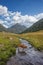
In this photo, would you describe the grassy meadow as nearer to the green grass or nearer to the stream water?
the green grass

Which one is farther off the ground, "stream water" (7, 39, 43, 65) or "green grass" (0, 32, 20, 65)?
"green grass" (0, 32, 20, 65)

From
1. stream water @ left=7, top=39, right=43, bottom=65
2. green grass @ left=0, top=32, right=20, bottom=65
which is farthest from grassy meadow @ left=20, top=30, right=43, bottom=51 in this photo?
stream water @ left=7, top=39, right=43, bottom=65

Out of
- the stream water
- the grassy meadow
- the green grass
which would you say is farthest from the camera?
the grassy meadow

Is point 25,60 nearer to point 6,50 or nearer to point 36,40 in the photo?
point 6,50

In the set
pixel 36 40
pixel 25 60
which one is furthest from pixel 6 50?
pixel 36 40

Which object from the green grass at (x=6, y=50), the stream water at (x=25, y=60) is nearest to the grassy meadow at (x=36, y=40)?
the green grass at (x=6, y=50)

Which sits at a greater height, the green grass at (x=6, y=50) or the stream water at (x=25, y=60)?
the green grass at (x=6, y=50)

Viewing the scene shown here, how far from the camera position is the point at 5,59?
101ft

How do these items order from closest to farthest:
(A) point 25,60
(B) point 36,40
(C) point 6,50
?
(A) point 25,60, (C) point 6,50, (B) point 36,40

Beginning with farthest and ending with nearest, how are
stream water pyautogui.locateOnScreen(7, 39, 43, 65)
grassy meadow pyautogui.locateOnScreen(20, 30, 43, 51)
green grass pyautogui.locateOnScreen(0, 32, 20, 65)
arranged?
grassy meadow pyautogui.locateOnScreen(20, 30, 43, 51) → green grass pyautogui.locateOnScreen(0, 32, 20, 65) → stream water pyautogui.locateOnScreen(7, 39, 43, 65)

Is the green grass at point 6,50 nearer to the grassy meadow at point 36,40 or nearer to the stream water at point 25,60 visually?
the stream water at point 25,60

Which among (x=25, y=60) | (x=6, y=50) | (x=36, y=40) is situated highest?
(x=36, y=40)

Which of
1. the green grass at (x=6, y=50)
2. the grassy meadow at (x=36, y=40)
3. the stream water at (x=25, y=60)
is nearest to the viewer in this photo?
the stream water at (x=25, y=60)

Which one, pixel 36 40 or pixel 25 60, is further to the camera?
pixel 36 40
